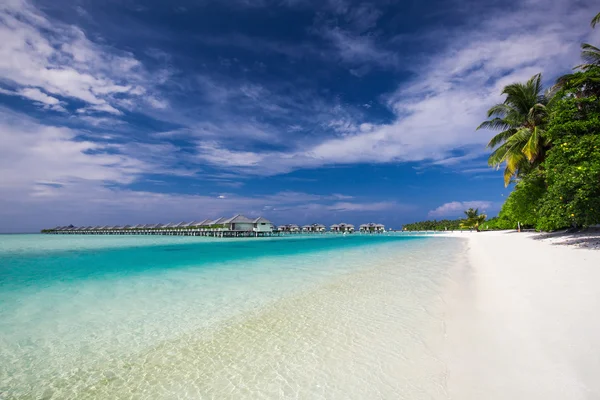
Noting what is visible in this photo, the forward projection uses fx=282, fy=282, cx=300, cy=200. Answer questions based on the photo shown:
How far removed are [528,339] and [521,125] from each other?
50.7ft

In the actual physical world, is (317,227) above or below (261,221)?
below

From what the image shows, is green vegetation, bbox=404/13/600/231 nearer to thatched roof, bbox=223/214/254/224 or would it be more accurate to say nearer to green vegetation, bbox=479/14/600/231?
green vegetation, bbox=479/14/600/231

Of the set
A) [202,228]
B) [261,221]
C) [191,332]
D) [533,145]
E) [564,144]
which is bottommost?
[191,332]

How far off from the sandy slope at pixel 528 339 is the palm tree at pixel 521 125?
9.92 meters

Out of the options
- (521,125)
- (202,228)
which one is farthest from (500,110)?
(202,228)

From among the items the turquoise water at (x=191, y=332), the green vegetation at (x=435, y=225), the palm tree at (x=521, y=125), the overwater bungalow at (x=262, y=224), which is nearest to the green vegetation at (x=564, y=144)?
the palm tree at (x=521, y=125)

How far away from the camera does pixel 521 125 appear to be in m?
14.4

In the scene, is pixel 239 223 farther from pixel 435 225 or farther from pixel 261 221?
pixel 435 225

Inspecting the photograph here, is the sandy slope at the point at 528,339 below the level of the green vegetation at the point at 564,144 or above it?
below

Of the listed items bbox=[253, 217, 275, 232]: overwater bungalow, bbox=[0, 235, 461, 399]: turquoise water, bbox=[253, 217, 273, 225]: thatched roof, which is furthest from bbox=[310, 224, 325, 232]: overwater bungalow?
bbox=[0, 235, 461, 399]: turquoise water

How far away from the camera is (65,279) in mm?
8703

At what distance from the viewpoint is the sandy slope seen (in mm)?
2152

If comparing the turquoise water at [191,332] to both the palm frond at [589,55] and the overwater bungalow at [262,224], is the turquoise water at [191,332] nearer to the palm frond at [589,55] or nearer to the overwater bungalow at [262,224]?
the palm frond at [589,55]

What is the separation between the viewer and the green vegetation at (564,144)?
26.3 feet
